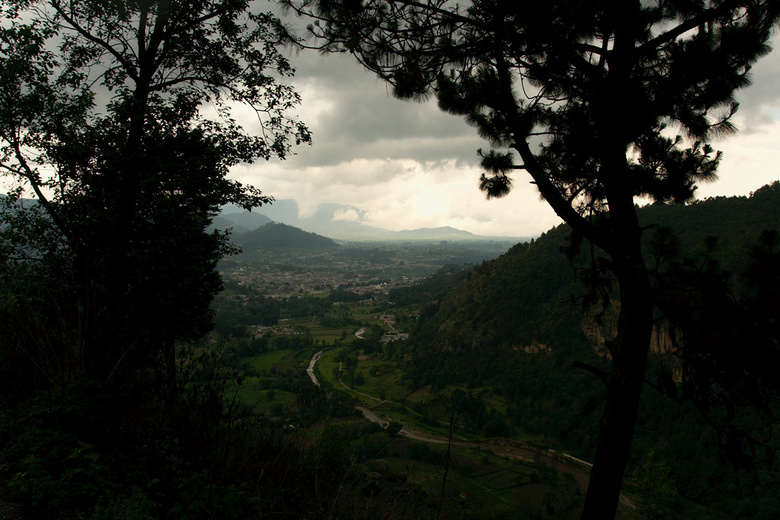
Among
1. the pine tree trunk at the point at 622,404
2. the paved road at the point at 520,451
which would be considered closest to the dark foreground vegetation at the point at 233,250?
the pine tree trunk at the point at 622,404

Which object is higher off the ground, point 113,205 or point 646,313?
point 113,205

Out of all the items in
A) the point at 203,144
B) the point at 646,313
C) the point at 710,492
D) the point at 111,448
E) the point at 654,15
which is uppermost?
the point at 654,15

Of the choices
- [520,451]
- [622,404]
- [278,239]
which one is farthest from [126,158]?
[278,239]

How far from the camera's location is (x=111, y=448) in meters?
2.61

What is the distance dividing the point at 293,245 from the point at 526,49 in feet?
585

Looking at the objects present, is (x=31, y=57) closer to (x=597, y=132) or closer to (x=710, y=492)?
(x=597, y=132)

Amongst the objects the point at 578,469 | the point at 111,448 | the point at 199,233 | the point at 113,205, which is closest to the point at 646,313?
the point at 111,448

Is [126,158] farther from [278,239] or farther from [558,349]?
[278,239]

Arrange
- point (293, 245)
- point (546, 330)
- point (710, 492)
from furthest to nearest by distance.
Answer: point (293, 245) → point (546, 330) → point (710, 492)

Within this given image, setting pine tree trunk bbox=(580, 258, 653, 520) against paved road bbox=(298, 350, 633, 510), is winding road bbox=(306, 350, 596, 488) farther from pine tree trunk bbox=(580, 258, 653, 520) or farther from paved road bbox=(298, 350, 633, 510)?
pine tree trunk bbox=(580, 258, 653, 520)

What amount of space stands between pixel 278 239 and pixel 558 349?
505 feet

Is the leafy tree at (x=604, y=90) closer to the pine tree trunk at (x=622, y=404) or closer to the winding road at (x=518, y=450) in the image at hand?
the pine tree trunk at (x=622, y=404)

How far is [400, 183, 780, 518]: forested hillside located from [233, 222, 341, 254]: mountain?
123495mm

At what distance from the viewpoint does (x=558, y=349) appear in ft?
125
